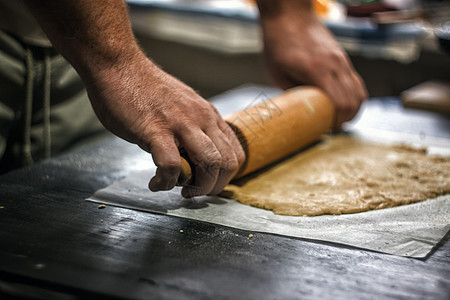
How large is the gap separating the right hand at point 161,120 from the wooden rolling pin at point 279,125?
0.15ft

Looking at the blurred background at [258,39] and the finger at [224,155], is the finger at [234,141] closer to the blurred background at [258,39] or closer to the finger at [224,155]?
the finger at [224,155]

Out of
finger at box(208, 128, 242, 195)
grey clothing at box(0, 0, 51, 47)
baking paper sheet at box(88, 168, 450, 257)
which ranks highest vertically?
grey clothing at box(0, 0, 51, 47)

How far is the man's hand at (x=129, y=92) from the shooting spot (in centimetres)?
96

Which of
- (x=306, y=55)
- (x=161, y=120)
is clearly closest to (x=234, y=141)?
(x=161, y=120)

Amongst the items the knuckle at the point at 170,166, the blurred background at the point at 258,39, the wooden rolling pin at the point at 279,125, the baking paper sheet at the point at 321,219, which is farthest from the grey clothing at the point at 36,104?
the blurred background at the point at 258,39

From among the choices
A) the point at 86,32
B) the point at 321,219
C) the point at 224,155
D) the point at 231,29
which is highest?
the point at 231,29

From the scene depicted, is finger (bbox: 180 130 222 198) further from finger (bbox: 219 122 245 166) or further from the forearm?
the forearm

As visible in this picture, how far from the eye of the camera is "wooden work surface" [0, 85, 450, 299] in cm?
74

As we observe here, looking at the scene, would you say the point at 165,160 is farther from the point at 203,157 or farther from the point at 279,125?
the point at 279,125

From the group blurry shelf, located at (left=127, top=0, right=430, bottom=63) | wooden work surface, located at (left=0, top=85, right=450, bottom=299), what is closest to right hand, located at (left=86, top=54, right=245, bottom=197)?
wooden work surface, located at (left=0, top=85, right=450, bottom=299)

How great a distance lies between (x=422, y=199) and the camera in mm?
1150

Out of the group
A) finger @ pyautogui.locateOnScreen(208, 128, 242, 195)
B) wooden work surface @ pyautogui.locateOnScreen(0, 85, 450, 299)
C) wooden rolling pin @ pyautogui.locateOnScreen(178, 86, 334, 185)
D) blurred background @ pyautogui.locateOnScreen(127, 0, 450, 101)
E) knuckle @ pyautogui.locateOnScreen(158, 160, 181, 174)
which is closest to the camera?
wooden work surface @ pyautogui.locateOnScreen(0, 85, 450, 299)

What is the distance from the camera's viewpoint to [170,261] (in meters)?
0.83

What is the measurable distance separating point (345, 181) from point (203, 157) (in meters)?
0.44
